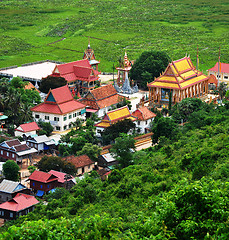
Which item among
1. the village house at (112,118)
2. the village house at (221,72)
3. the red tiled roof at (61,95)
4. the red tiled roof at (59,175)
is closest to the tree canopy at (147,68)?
the village house at (221,72)

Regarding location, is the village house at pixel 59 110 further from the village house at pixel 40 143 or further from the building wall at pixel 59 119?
the village house at pixel 40 143

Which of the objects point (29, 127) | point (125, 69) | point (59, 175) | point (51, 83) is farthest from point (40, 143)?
point (125, 69)

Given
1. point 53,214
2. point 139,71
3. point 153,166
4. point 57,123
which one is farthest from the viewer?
point 139,71

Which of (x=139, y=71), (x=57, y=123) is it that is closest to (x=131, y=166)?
(x=57, y=123)

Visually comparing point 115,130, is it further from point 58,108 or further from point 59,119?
point 58,108

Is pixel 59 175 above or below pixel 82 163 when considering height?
above

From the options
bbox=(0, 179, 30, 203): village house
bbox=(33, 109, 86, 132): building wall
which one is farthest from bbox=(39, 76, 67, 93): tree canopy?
bbox=(0, 179, 30, 203): village house

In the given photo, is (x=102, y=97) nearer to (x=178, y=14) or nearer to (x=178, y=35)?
(x=178, y=35)
